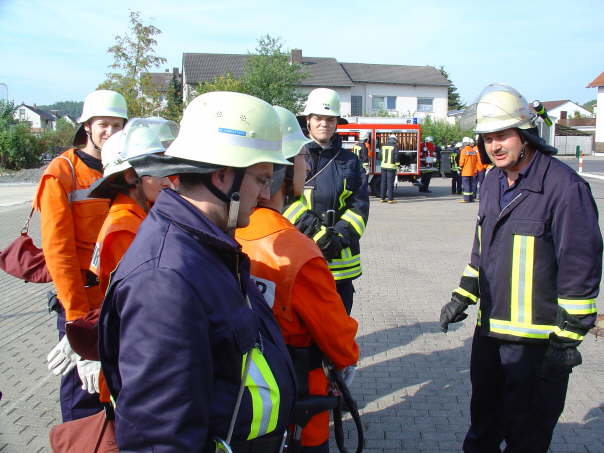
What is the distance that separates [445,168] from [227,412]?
889 inches

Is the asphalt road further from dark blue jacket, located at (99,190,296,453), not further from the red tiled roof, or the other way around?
the red tiled roof

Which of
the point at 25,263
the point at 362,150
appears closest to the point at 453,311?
the point at 25,263

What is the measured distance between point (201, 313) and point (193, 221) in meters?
0.28

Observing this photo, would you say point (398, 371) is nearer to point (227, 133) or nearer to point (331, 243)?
point (331, 243)

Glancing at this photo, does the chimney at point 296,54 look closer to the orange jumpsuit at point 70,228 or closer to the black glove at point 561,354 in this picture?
the orange jumpsuit at point 70,228

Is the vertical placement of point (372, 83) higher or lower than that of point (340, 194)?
higher

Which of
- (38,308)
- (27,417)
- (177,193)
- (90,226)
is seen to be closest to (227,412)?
(177,193)

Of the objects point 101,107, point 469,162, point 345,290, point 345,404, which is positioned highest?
point 101,107

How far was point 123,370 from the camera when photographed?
144cm

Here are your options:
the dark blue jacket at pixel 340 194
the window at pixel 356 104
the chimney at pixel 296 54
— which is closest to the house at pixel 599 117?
the window at pixel 356 104

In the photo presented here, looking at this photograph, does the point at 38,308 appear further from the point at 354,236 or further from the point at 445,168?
the point at 445,168

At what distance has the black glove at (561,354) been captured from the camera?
265 centimetres

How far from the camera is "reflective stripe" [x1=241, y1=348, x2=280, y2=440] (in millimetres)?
1631

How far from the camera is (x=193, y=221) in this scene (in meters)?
1.58
